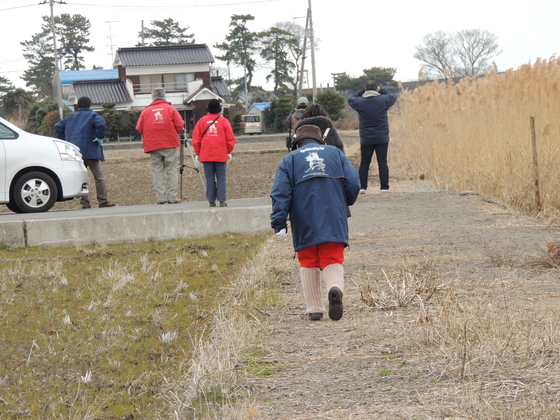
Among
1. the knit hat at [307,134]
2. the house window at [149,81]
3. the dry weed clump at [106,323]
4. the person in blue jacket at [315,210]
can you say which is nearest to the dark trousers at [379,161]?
the dry weed clump at [106,323]

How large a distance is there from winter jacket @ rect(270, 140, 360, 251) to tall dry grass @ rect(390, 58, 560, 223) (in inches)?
206

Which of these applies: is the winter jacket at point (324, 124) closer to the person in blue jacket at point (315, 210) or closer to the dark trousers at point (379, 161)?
the person in blue jacket at point (315, 210)

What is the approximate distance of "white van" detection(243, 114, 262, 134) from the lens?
57.5 meters

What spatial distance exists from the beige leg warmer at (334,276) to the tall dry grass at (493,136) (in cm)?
530

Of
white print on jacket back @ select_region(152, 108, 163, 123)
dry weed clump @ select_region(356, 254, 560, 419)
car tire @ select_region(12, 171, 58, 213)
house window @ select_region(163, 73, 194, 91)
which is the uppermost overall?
house window @ select_region(163, 73, 194, 91)

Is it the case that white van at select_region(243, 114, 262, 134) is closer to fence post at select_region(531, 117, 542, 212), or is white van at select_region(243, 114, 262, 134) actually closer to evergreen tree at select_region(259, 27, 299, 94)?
evergreen tree at select_region(259, 27, 299, 94)

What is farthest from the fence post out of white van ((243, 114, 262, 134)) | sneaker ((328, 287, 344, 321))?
white van ((243, 114, 262, 134))

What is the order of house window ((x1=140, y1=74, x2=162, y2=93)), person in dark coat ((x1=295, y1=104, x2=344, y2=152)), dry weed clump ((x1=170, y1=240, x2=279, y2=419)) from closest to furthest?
1. dry weed clump ((x1=170, y1=240, x2=279, y2=419))
2. person in dark coat ((x1=295, y1=104, x2=344, y2=152))
3. house window ((x1=140, y1=74, x2=162, y2=93))

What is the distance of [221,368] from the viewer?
167 inches

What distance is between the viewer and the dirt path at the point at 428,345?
362 cm

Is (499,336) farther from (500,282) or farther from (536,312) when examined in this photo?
(500,282)

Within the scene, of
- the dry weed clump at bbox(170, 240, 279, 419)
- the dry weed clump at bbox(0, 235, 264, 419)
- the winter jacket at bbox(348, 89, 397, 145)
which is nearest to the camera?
the dry weed clump at bbox(170, 240, 279, 419)

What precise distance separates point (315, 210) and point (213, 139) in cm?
600

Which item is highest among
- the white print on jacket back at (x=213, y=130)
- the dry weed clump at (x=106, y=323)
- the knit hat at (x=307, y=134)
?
the white print on jacket back at (x=213, y=130)
